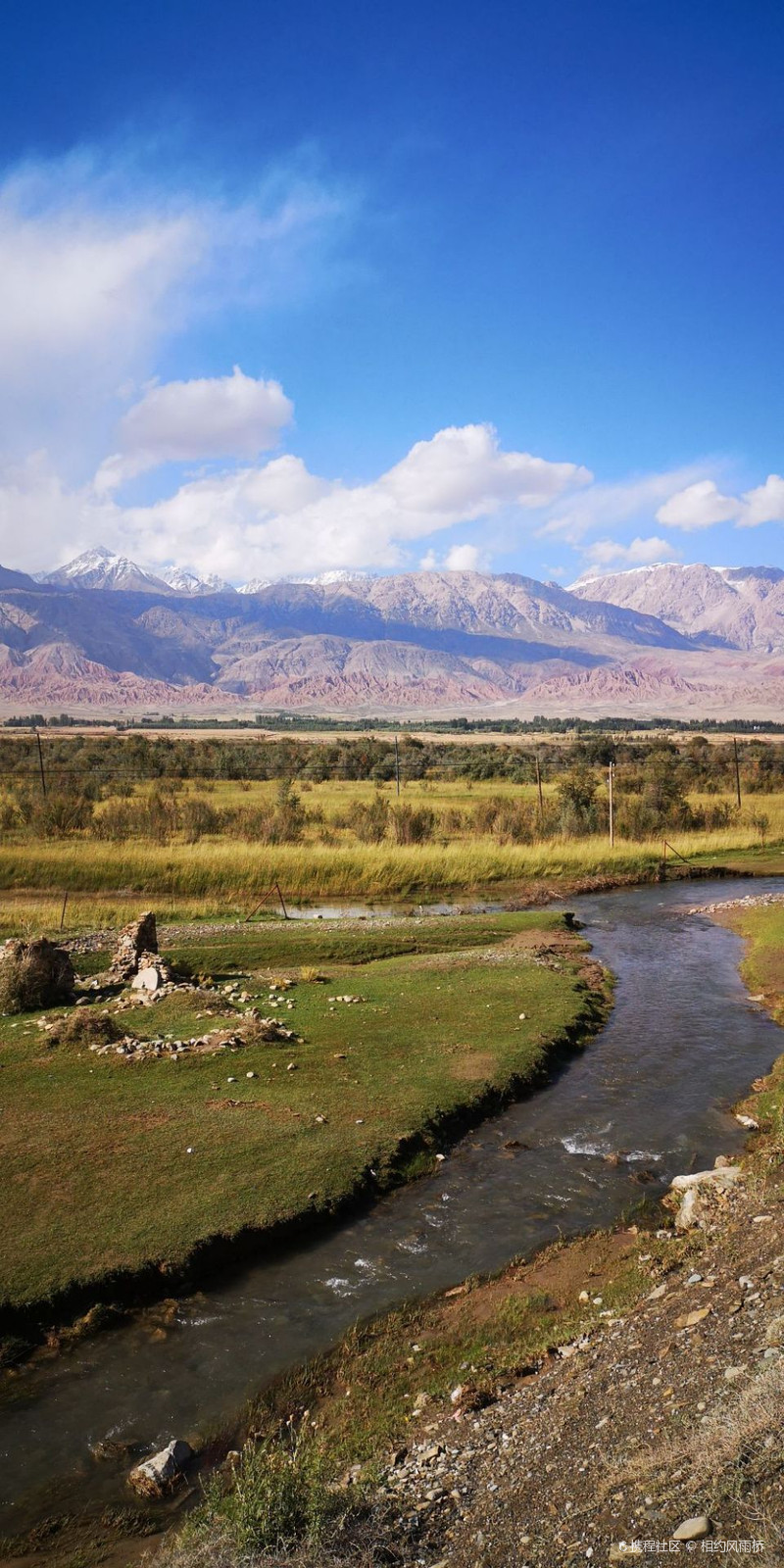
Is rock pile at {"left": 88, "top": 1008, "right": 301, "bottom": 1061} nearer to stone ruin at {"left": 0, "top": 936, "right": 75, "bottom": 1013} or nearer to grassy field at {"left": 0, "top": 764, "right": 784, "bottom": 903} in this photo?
stone ruin at {"left": 0, "top": 936, "right": 75, "bottom": 1013}

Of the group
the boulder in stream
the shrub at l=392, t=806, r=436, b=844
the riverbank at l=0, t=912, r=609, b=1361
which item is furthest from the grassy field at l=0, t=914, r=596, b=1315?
the shrub at l=392, t=806, r=436, b=844

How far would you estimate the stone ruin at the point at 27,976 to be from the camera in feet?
52.8

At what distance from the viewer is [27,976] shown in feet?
53.0

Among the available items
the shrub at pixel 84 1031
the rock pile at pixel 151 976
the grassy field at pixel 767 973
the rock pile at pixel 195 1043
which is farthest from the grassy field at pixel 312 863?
the rock pile at pixel 195 1043

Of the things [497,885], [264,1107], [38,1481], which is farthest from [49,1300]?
[497,885]

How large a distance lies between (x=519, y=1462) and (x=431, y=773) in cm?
6639

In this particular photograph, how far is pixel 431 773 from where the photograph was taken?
71.9 m

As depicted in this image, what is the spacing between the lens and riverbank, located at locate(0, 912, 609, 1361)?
8.94m

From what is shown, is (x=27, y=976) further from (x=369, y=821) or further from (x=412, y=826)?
(x=369, y=821)

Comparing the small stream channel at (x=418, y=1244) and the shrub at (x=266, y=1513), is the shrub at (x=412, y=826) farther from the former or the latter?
the shrub at (x=266, y=1513)

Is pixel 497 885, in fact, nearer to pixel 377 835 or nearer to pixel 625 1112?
pixel 377 835

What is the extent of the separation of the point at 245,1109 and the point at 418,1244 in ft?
10.6

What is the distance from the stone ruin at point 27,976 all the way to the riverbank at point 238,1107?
31.0 inches

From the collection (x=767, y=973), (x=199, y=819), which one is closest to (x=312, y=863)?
(x=199, y=819)
